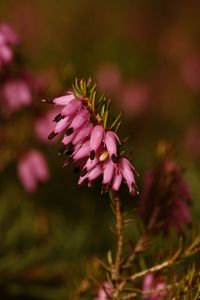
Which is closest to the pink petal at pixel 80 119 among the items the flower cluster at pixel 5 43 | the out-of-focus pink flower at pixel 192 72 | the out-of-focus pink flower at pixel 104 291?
the out-of-focus pink flower at pixel 104 291

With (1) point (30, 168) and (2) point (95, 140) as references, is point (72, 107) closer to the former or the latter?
(2) point (95, 140)

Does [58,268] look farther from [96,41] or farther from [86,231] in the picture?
[96,41]

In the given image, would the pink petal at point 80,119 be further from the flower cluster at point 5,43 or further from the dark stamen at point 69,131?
the flower cluster at point 5,43

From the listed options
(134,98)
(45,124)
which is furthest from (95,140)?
(134,98)

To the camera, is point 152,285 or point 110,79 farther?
point 110,79

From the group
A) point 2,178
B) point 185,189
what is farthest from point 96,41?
point 185,189

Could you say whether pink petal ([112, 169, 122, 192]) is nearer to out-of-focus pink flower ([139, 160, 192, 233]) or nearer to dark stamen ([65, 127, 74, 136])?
dark stamen ([65, 127, 74, 136])
